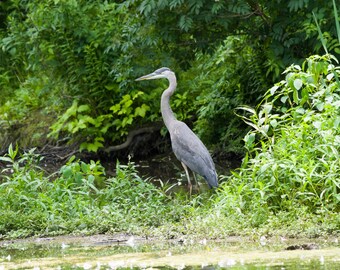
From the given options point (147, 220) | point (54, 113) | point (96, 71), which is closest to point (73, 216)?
point (147, 220)

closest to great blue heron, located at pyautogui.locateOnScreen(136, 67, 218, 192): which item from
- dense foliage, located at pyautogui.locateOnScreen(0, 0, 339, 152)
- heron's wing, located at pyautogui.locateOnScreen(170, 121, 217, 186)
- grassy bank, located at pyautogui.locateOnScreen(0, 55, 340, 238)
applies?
heron's wing, located at pyautogui.locateOnScreen(170, 121, 217, 186)

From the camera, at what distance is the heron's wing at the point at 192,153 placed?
31.6 feet

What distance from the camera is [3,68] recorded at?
1842cm

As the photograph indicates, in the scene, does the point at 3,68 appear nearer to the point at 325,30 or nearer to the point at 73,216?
the point at 325,30

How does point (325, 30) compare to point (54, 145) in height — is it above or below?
above

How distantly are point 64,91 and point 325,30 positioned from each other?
5741 mm

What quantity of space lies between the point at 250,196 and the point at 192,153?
2229mm

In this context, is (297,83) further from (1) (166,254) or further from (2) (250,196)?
(1) (166,254)

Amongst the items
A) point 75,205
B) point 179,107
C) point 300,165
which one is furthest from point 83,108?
point 300,165

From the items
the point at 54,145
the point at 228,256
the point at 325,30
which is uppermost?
the point at 325,30

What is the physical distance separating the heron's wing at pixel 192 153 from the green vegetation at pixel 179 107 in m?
0.29

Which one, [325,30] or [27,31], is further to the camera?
[27,31]

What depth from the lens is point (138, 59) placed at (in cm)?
1468

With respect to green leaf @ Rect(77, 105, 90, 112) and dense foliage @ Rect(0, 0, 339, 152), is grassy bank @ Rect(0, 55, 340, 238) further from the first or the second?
green leaf @ Rect(77, 105, 90, 112)
